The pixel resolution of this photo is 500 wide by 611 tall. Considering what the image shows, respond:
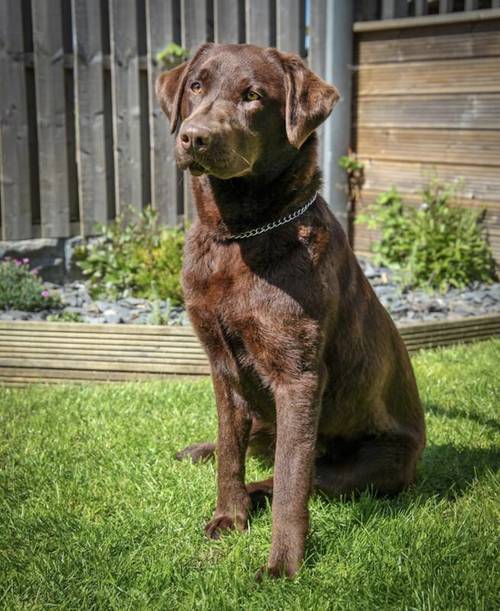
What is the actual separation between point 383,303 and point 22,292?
257 centimetres

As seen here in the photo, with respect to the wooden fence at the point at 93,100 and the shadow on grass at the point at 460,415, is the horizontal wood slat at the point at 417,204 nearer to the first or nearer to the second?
the wooden fence at the point at 93,100

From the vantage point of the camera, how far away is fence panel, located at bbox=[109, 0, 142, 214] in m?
5.62

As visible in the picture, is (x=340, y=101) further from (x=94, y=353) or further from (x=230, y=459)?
(x=230, y=459)

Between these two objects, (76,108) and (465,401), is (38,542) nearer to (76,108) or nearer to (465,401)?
(465,401)

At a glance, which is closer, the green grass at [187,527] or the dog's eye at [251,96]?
the green grass at [187,527]

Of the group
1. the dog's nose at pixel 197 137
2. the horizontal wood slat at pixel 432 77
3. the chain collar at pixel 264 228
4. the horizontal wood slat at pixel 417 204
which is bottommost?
the horizontal wood slat at pixel 417 204

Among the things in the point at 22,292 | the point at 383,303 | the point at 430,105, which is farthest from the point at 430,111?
the point at 22,292

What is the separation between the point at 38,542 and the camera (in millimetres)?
2398

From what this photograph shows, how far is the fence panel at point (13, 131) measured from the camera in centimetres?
526

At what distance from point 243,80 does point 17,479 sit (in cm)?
175

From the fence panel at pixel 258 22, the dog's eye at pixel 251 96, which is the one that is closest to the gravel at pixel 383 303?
the fence panel at pixel 258 22

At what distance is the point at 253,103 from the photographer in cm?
231

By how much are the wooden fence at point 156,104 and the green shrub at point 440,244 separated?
164mm

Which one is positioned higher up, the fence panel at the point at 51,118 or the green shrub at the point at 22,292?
the fence panel at the point at 51,118
